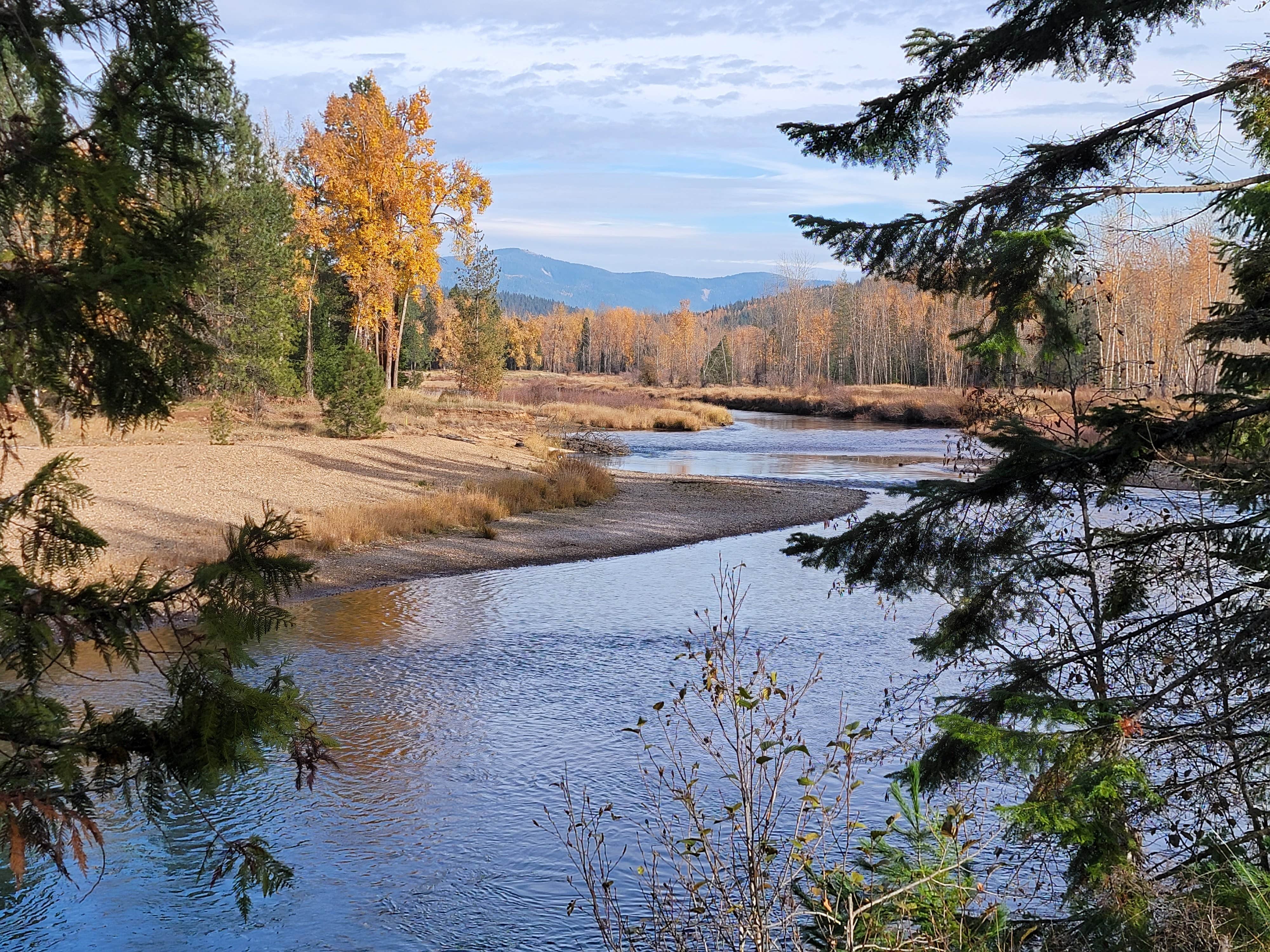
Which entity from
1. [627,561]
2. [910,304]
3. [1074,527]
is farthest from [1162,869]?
[910,304]

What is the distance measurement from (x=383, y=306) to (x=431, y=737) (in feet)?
78.3

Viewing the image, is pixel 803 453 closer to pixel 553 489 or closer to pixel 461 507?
pixel 553 489

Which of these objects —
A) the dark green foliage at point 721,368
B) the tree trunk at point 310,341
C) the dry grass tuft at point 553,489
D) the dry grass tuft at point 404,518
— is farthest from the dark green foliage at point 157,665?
the dark green foliage at point 721,368

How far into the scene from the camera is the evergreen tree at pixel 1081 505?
160 inches

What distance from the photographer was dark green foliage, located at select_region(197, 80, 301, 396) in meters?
21.4

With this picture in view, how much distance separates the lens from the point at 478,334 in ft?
133

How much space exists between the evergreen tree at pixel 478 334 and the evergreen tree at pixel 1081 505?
3520 centimetres

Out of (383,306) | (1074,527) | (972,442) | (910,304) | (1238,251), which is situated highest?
(910,304)

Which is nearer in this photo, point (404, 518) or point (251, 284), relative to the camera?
point (404, 518)

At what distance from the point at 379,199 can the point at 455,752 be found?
2507 cm

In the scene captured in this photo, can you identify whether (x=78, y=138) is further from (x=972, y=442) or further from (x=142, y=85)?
(x=972, y=442)

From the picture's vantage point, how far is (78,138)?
367 cm

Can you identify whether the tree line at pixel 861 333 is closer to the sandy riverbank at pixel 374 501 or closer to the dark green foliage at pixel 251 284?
the sandy riverbank at pixel 374 501

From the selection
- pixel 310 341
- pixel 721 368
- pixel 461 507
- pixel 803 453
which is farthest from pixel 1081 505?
pixel 721 368
